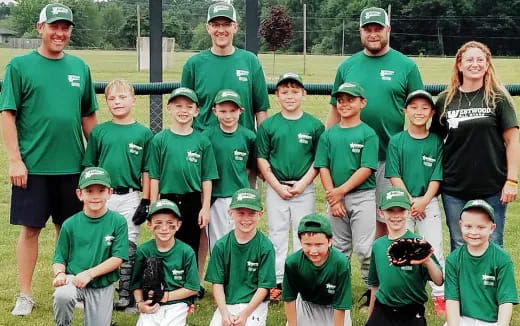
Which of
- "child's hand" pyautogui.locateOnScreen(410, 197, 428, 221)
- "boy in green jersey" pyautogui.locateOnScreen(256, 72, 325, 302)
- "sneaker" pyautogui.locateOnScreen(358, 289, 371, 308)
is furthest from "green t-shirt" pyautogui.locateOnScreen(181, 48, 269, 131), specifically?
"sneaker" pyautogui.locateOnScreen(358, 289, 371, 308)

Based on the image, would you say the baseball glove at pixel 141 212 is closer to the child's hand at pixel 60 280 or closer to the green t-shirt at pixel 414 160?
the child's hand at pixel 60 280

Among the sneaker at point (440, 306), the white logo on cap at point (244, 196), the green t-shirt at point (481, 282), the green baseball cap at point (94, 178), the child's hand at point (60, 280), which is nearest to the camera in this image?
the green t-shirt at point (481, 282)

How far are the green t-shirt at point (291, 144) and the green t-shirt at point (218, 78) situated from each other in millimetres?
309

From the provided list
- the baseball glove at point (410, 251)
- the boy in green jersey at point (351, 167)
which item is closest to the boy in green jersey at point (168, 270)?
the boy in green jersey at point (351, 167)

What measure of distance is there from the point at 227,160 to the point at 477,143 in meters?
1.73

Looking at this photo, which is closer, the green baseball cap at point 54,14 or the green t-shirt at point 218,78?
the green baseball cap at point 54,14

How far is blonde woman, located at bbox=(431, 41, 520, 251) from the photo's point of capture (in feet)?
16.4

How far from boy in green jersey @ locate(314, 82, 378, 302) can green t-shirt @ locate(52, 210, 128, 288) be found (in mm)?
1463

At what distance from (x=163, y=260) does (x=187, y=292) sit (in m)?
0.26

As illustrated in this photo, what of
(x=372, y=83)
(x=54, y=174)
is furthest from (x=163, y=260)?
(x=372, y=83)

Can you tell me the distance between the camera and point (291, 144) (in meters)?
5.56

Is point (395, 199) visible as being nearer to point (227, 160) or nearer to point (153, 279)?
point (227, 160)

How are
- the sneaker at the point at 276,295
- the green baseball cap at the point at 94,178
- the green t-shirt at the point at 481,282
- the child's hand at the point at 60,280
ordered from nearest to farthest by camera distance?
1. the green t-shirt at the point at 481,282
2. the child's hand at the point at 60,280
3. the green baseball cap at the point at 94,178
4. the sneaker at the point at 276,295

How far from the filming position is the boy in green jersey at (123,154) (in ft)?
17.7
